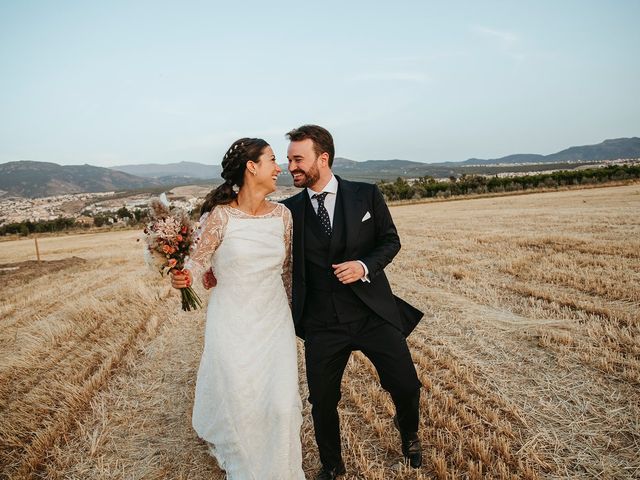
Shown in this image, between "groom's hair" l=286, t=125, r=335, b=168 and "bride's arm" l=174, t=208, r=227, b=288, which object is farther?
"groom's hair" l=286, t=125, r=335, b=168

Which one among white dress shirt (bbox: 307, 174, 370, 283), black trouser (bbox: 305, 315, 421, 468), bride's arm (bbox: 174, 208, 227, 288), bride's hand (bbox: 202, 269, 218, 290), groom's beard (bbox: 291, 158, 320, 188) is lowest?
black trouser (bbox: 305, 315, 421, 468)

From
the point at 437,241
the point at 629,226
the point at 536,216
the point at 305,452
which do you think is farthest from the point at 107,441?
the point at 536,216

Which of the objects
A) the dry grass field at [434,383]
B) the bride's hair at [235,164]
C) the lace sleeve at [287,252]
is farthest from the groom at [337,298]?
the dry grass field at [434,383]

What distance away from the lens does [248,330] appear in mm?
3215

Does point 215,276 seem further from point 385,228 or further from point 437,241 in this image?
point 437,241

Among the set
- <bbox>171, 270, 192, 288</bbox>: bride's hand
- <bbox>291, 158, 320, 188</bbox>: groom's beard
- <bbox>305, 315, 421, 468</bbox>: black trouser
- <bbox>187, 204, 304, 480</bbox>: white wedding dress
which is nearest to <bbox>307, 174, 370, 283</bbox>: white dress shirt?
<bbox>291, 158, 320, 188</bbox>: groom's beard

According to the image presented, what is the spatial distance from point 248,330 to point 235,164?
1.48 meters

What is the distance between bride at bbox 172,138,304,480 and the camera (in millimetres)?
3131

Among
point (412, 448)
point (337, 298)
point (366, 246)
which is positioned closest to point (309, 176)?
point (366, 246)

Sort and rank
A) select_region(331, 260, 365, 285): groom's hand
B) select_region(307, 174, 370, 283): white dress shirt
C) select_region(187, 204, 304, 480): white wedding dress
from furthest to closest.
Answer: select_region(307, 174, 370, 283): white dress shirt → select_region(187, 204, 304, 480): white wedding dress → select_region(331, 260, 365, 285): groom's hand

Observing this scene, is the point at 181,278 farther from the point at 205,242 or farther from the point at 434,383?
the point at 434,383

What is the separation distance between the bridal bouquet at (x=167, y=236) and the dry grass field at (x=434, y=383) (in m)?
2.00

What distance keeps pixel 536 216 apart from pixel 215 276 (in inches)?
787

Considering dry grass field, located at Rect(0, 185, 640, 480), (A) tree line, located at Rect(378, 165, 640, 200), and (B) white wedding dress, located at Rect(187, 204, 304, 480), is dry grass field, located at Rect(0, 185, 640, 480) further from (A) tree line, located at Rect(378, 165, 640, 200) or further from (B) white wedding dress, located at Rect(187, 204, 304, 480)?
(A) tree line, located at Rect(378, 165, 640, 200)
